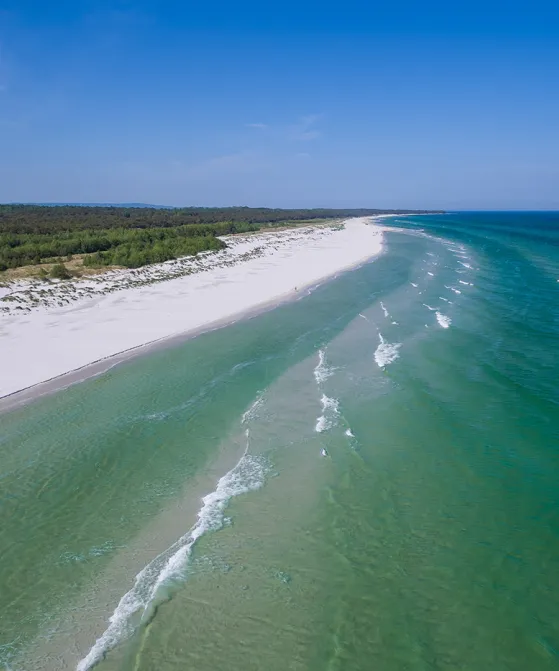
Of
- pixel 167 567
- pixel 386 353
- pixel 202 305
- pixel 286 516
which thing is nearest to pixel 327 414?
pixel 286 516

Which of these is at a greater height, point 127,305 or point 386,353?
point 386,353

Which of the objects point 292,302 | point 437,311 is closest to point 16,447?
point 292,302

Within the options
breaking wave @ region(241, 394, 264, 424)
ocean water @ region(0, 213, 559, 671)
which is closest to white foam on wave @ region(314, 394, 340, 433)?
ocean water @ region(0, 213, 559, 671)

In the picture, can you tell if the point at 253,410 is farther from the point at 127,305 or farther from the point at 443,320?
the point at 127,305

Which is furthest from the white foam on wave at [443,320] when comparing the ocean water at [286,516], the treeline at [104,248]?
the treeline at [104,248]

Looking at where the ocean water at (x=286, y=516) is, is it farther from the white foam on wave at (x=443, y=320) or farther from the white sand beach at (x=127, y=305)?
the white foam on wave at (x=443, y=320)

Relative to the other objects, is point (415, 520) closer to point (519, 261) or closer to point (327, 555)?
point (327, 555)
